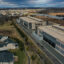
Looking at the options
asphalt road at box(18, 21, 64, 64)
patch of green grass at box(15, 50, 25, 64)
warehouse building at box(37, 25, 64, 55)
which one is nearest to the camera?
asphalt road at box(18, 21, 64, 64)

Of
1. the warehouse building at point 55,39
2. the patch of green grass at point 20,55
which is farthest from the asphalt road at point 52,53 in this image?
the patch of green grass at point 20,55

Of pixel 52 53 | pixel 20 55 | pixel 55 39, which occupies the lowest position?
pixel 20 55

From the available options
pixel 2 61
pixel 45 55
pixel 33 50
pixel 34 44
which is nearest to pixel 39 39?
pixel 34 44

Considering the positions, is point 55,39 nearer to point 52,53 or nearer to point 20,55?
point 52,53

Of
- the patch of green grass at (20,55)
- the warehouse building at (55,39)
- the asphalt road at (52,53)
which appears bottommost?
the patch of green grass at (20,55)

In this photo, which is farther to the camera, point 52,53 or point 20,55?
point 20,55

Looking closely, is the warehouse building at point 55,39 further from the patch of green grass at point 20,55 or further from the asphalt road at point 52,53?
the patch of green grass at point 20,55

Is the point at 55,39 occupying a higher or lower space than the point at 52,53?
higher

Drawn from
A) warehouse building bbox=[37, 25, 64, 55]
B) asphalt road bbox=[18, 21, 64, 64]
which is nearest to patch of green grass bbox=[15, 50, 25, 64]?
asphalt road bbox=[18, 21, 64, 64]

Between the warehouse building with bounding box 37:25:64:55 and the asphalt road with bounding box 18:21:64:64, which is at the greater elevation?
the warehouse building with bounding box 37:25:64:55

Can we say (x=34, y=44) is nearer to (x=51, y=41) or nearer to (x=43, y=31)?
(x=43, y=31)

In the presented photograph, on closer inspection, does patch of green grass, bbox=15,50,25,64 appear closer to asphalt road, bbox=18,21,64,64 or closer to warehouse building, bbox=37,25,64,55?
asphalt road, bbox=18,21,64,64

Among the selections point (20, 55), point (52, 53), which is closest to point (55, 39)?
point (52, 53)
